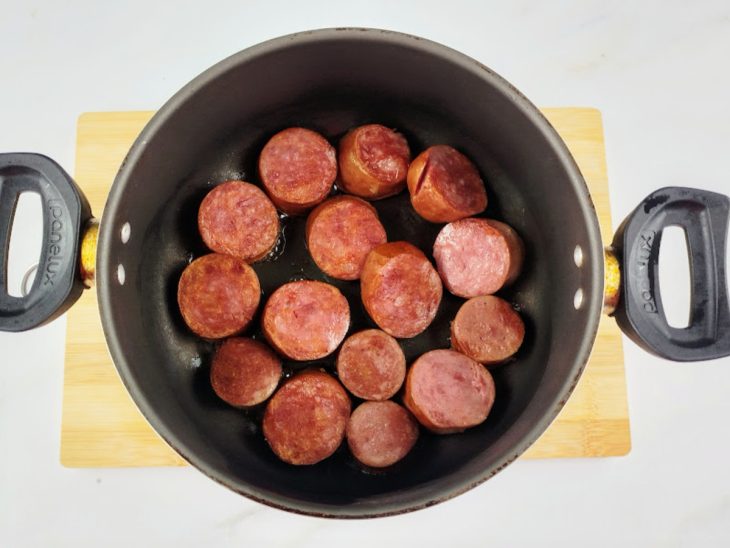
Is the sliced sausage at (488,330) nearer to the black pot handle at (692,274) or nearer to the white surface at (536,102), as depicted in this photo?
the black pot handle at (692,274)

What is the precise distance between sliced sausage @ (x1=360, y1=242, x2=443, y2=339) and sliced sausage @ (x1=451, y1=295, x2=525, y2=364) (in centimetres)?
6

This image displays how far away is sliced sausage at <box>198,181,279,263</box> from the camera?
46.9 inches

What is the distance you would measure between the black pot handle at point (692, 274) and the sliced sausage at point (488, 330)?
193 mm

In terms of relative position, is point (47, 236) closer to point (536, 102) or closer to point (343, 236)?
point (343, 236)

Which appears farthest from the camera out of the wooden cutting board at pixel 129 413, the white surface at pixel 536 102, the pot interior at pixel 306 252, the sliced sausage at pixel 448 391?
the white surface at pixel 536 102

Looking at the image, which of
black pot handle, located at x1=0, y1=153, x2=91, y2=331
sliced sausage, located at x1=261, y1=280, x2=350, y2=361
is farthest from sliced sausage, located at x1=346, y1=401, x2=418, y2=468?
black pot handle, located at x1=0, y1=153, x2=91, y2=331

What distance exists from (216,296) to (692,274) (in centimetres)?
79

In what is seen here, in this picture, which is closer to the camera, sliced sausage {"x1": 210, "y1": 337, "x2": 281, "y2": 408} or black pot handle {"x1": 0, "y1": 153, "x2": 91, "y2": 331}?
black pot handle {"x1": 0, "y1": 153, "x2": 91, "y2": 331}

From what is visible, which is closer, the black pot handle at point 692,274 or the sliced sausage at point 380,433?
the black pot handle at point 692,274

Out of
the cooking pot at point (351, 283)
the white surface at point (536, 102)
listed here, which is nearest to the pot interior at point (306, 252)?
the cooking pot at point (351, 283)

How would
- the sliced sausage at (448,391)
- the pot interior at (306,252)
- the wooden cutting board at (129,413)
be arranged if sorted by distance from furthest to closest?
the wooden cutting board at (129,413) < the sliced sausage at (448,391) < the pot interior at (306,252)

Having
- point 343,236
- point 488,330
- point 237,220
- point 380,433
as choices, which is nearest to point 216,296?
point 237,220

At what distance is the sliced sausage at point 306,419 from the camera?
1.14 meters

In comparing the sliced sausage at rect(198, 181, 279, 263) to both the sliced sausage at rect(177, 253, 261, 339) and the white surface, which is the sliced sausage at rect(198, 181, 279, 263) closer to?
the sliced sausage at rect(177, 253, 261, 339)
